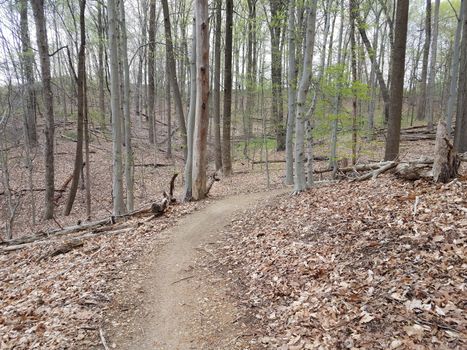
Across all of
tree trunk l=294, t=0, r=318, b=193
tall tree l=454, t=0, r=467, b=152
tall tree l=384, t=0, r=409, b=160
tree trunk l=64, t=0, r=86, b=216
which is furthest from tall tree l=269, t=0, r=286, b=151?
tree trunk l=64, t=0, r=86, b=216

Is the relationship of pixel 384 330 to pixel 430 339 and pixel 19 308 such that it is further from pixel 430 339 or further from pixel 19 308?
pixel 19 308

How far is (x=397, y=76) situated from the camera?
8.30 metres

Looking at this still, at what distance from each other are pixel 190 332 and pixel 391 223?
10.7 ft

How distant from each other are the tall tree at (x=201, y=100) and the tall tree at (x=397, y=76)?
16.7 feet

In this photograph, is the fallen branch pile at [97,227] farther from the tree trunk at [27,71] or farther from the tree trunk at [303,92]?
the tree trunk at [27,71]

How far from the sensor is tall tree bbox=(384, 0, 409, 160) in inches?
319

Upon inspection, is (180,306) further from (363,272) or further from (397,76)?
(397,76)

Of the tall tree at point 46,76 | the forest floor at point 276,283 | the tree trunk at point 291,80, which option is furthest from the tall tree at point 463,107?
the tall tree at point 46,76

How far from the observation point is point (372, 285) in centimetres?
368

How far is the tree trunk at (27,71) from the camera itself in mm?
14734

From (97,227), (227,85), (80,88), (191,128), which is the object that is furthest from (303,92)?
(80,88)

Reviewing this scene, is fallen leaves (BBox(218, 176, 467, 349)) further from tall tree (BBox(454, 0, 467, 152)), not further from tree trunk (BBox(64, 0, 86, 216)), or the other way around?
tree trunk (BBox(64, 0, 86, 216))

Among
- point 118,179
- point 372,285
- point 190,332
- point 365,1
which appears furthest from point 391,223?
point 365,1

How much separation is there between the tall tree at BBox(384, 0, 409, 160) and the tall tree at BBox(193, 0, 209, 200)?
5.08 metres
